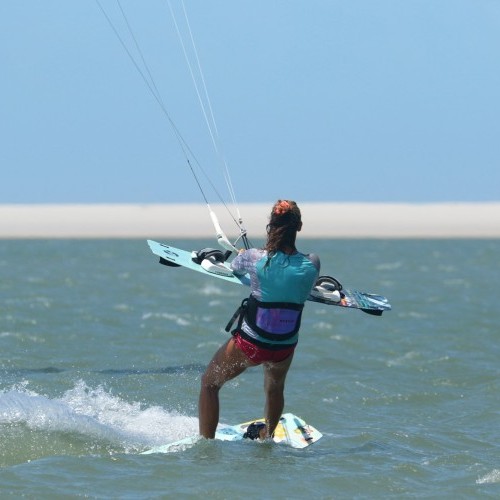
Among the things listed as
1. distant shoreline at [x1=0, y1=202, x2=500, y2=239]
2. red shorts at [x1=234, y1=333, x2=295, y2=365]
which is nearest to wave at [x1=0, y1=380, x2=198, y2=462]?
red shorts at [x1=234, y1=333, x2=295, y2=365]

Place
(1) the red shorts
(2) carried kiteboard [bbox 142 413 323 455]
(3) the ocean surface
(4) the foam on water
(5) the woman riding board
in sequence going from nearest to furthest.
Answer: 1. (3) the ocean surface
2. (5) the woman riding board
3. (1) the red shorts
4. (4) the foam on water
5. (2) carried kiteboard [bbox 142 413 323 455]

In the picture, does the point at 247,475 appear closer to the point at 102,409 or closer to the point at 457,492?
the point at 457,492

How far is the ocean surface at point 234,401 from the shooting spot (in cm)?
728

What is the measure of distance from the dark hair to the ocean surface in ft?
4.42

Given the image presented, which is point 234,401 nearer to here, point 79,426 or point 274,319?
point 79,426

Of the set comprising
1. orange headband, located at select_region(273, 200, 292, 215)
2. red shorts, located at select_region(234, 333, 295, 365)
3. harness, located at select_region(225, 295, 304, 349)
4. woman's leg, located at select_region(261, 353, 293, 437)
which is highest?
orange headband, located at select_region(273, 200, 292, 215)

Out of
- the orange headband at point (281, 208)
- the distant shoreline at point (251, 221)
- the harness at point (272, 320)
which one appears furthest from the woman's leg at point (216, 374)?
the distant shoreline at point (251, 221)

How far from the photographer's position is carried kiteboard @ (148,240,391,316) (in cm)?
806

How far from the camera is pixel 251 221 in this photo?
132 m

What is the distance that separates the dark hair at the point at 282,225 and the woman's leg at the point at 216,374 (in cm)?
69

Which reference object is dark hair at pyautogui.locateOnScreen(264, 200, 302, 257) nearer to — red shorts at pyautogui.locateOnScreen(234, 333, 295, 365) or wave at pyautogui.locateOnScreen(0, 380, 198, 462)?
red shorts at pyautogui.locateOnScreen(234, 333, 295, 365)

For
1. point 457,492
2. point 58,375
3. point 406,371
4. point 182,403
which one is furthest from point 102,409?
point 406,371

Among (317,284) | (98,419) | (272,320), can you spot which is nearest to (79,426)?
(98,419)

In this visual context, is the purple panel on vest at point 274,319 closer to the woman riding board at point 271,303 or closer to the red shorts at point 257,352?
the woman riding board at point 271,303
